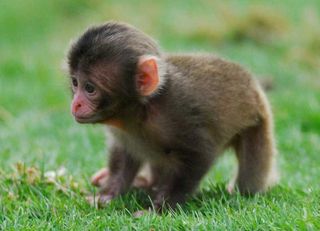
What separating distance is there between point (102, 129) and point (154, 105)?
280cm

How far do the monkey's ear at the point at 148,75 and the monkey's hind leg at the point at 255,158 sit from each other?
4.09 feet

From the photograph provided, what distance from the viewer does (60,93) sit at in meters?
12.4

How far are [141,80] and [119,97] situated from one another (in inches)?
8.4

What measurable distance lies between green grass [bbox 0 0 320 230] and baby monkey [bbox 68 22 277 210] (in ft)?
0.91

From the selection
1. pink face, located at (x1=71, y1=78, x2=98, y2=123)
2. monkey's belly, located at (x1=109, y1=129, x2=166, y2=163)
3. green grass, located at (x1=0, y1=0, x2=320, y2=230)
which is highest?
pink face, located at (x1=71, y1=78, x2=98, y2=123)

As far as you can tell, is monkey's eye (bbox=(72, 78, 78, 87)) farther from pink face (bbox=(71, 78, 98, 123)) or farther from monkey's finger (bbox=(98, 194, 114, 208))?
monkey's finger (bbox=(98, 194, 114, 208))

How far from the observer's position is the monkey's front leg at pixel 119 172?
21.6 feet

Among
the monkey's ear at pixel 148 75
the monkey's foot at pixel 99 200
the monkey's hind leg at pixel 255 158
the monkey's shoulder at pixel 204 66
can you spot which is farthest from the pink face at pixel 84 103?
the monkey's hind leg at pixel 255 158

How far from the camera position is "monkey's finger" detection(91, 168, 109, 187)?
22.1ft

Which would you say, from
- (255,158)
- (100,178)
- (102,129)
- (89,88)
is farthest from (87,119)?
(102,129)

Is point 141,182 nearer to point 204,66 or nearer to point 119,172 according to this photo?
point 119,172

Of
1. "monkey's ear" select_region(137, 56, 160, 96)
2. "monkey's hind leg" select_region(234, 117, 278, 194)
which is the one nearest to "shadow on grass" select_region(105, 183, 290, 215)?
"monkey's hind leg" select_region(234, 117, 278, 194)

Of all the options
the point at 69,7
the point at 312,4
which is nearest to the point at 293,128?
the point at 312,4

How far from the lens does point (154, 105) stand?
6031 millimetres
